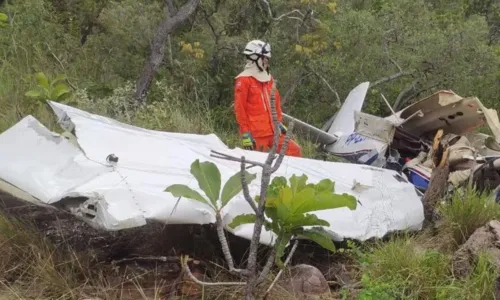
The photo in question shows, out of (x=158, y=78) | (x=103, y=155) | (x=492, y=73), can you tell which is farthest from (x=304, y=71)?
(x=103, y=155)

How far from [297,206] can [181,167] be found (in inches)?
56.7

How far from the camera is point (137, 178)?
3.88 metres

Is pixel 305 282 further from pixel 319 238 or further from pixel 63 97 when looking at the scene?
pixel 63 97

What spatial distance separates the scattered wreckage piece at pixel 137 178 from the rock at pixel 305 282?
25 cm

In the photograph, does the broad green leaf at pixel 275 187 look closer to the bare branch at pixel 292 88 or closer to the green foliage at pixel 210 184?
the green foliage at pixel 210 184

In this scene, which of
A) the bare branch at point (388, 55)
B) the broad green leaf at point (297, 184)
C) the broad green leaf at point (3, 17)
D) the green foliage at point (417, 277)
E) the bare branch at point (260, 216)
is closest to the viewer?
the bare branch at point (260, 216)

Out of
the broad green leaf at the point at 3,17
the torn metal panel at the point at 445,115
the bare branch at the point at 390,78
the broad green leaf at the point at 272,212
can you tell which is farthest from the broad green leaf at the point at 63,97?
the bare branch at the point at 390,78

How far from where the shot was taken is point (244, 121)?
6348 millimetres

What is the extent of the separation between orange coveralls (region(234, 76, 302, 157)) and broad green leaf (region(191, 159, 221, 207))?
3.18 metres

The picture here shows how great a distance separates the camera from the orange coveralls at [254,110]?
632cm

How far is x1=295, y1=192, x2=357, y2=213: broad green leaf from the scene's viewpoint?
3.05 meters

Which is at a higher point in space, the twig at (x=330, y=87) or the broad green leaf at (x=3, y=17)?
the broad green leaf at (x=3, y=17)

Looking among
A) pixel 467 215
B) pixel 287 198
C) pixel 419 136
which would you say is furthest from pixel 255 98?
pixel 287 198

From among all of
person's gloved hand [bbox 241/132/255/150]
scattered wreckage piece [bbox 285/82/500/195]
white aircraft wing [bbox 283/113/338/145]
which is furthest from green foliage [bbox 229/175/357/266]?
white aircraft wing [bbox 283/113/338/145]
